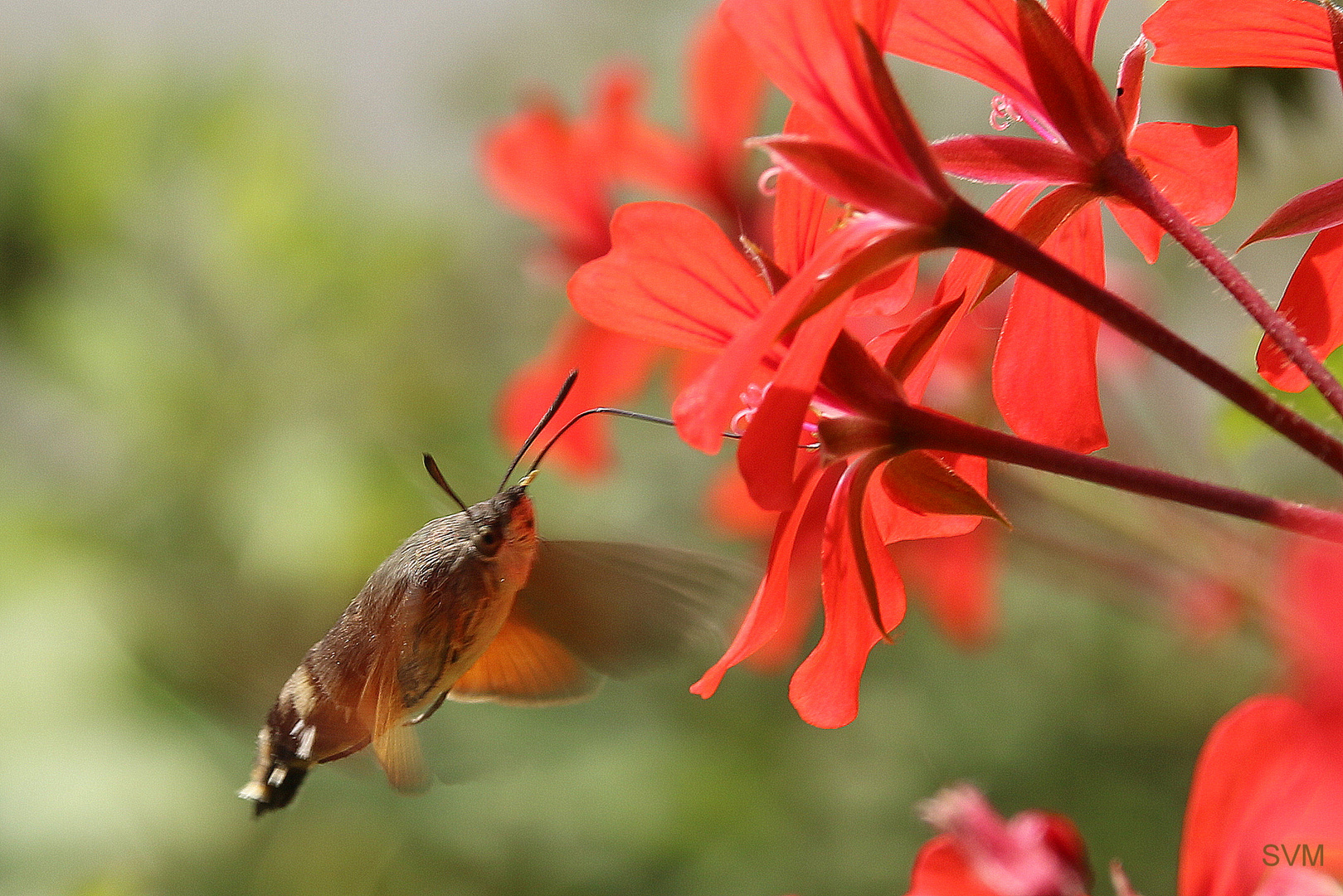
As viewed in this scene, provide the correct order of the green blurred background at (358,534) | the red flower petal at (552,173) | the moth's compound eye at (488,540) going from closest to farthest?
the moth's compound eye at (488,540), the red flower petal at (552,173), the green blurred background at (358,534)

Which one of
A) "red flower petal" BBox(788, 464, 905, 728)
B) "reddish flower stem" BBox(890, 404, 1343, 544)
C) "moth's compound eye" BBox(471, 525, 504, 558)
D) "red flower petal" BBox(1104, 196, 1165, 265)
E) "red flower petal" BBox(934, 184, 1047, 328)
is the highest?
"red flower petal" BBox(934, 184, 1047, 328)

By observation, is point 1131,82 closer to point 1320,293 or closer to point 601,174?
point 1320,293

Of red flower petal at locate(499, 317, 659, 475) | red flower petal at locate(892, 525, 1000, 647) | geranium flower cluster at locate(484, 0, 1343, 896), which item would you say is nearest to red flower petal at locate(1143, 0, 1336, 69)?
geranium flower cluster at locate(484, 0, 1343, 896)

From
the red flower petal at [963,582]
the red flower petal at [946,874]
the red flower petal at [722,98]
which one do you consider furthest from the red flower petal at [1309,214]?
the red flower petal at [963,582]

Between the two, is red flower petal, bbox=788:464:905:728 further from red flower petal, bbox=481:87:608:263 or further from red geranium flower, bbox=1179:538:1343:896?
red flower petal, bbox=481:87:608:263

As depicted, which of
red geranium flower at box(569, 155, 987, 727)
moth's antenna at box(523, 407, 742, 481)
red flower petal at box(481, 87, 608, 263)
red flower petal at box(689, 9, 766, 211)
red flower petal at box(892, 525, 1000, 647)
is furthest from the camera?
red flower petal at box(892, 525, 1000, 647)

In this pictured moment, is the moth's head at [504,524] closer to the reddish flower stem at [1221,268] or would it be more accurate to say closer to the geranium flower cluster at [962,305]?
the geranium flower cluster at [962,305]

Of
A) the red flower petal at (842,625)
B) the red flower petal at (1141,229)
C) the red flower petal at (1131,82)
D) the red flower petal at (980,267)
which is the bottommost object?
the red flower petal at (842,625)

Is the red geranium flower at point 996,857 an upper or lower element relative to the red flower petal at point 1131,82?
lower
